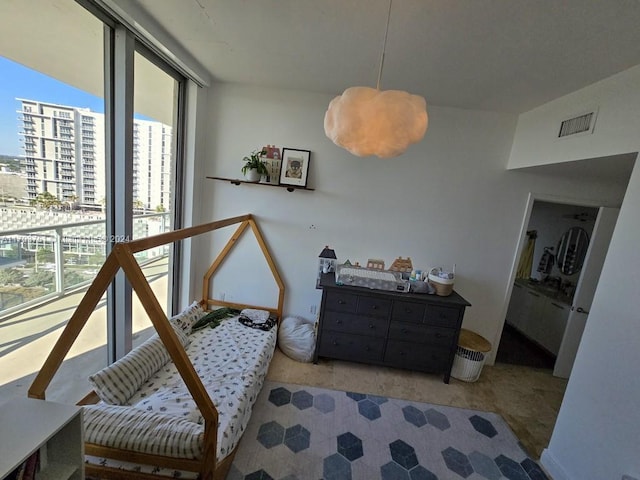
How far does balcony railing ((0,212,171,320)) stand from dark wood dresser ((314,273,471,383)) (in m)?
1.84

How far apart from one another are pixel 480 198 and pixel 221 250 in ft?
9.55

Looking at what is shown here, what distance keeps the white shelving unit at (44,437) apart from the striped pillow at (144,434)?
0.21 meters

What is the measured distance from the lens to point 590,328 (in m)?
1.66

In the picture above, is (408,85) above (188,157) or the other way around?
above

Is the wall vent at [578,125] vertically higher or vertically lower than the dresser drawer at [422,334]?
higher

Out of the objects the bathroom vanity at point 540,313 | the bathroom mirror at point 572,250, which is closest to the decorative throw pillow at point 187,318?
the bathroom vanity at point 540,313

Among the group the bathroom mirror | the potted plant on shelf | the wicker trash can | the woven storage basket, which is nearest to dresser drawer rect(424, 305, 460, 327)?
the woven storage basket

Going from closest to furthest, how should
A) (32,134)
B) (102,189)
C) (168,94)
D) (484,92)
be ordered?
(32,134) → (102,189) → (484,92) → (168,94)

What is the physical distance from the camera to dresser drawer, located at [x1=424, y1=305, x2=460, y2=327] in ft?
8.28

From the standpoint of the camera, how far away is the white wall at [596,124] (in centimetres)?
163

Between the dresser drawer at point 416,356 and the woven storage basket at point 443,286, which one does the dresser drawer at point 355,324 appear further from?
the woven storage basket at point 443,286

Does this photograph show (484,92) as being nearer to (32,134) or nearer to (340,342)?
(340,342)

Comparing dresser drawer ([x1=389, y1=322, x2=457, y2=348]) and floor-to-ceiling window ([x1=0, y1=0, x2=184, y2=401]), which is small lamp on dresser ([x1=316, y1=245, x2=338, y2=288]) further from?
floor-to-ceiling window ([x1=0, y1=0, x2=184, y2=401])

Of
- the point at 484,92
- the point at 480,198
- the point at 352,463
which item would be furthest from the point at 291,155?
the point at 352,463
